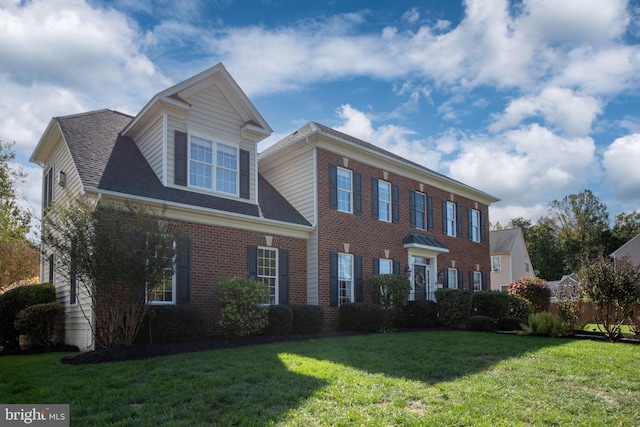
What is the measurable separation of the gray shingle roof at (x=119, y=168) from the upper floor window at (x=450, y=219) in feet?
29.3

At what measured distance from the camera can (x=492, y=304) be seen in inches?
742

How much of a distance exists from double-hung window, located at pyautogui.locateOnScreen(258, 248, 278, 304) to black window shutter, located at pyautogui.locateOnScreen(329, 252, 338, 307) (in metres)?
2.05

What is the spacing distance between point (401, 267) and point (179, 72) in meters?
10.6

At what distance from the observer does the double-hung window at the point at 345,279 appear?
16.8 m

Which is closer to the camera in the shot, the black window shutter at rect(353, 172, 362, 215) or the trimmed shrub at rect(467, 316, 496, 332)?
the trimmed shrub at rect(467, 316, 496, 332)

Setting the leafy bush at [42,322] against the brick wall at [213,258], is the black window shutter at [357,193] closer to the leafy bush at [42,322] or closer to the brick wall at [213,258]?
the brick wall at [213,258]

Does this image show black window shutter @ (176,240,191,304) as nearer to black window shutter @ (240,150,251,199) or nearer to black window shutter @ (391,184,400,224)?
black window shutter @ (240,150,251,199)

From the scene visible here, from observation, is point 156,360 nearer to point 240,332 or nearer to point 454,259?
point 240,332

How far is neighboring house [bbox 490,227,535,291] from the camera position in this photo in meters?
39.8

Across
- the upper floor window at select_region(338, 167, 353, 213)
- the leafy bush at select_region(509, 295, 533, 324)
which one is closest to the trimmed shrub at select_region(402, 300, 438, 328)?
the leafy bush at select_region(509, 295, 533, 324)

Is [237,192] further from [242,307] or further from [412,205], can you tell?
[412,205]

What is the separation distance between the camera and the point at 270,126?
15.8 m

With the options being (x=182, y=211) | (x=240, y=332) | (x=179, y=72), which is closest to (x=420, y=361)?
(x=240, y=332)

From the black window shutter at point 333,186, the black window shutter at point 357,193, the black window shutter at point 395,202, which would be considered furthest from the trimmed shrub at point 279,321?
the black window shutter at point 395,202
